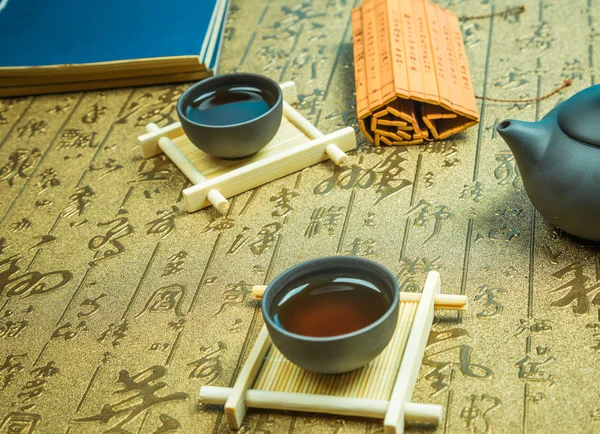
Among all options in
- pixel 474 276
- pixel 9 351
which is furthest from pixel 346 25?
pixel 9 351

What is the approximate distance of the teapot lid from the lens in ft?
5.00

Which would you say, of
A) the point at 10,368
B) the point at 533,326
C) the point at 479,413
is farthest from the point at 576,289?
the point at 10,368

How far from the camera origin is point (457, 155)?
6.75 feet

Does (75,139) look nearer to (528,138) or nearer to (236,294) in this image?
(236,294)

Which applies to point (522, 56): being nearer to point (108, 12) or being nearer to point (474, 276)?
point (474, 276)

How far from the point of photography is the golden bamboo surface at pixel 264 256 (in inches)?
56.4

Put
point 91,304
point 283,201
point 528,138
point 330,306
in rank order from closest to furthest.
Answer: point 330,306, point 528,138, point 91,304, point 283,201

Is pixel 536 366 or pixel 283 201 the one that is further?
pixel 283 201

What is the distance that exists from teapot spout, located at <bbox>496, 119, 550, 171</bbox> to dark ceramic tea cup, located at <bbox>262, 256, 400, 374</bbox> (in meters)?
0.48

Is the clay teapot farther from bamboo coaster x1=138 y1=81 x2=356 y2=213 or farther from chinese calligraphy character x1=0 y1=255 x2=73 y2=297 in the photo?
chinese calligraphy character x1=0 y1=255 x2=73 y2=297

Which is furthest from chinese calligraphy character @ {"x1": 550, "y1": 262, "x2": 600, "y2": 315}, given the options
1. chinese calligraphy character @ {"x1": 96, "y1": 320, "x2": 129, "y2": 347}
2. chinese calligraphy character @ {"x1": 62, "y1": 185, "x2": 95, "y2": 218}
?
chinese calligraphy character @ {"x1": 62, "y1": 185, "x2": 95, "y2": 218}

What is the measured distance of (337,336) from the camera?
1.27 m

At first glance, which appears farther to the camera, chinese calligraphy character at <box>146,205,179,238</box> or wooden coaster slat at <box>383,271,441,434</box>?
chinese calligraphy character at <box>146,205,179,238</box>

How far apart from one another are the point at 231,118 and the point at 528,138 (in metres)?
0.78
